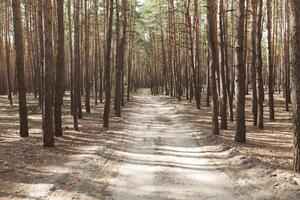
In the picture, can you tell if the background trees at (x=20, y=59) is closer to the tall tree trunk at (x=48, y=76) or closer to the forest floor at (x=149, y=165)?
the forest floor at (x=149, y=165)

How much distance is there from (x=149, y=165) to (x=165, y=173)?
102cm

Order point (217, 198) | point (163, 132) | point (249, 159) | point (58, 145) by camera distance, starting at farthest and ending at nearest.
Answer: point (163, 132)
point (58, 145)
point (249, 159)
point (217, 198)

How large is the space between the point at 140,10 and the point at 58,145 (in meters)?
35.6

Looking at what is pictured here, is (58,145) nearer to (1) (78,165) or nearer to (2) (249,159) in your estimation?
(1) (78,165)

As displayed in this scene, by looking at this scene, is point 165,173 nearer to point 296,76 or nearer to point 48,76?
point 296,76

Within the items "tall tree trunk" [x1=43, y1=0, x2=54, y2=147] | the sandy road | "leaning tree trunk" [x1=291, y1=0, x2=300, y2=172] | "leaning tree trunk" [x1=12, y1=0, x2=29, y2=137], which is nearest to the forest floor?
the sandy road

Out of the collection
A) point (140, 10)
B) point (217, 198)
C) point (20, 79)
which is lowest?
point (217, 198)

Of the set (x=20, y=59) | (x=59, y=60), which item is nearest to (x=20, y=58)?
(x=20, y=59)

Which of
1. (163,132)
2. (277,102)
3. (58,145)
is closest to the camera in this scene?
(58,145)

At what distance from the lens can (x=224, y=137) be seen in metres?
15.1

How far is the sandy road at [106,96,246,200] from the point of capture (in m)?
7.87

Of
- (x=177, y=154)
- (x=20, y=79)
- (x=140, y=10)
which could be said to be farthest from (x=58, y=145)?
(x=140, y=10)

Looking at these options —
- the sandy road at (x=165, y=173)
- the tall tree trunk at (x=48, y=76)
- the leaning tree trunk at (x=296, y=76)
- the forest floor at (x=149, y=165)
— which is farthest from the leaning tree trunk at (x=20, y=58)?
the leaning tree trunk at (x=296, y=76)

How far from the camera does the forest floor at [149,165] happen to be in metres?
7.97
